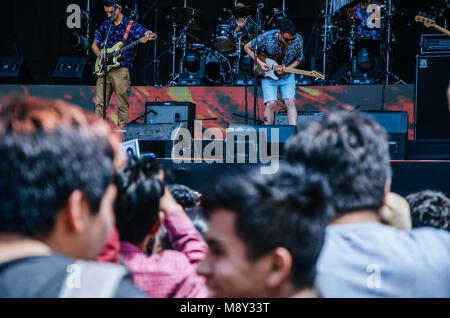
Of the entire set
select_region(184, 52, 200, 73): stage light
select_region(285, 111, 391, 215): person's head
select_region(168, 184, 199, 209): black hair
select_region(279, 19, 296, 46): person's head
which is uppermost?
select_region(279, 19, 296, 46): person's head

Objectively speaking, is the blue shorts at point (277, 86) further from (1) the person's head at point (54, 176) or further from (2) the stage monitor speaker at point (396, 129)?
(1) the person's head at point (54, 176)

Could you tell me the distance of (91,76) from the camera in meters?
8.38

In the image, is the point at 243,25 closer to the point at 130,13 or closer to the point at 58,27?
the point at 130,13

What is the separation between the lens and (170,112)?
661cm

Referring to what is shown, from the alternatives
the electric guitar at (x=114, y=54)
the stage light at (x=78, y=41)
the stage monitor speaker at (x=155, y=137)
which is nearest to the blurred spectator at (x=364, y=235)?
the stage monitor speaker at (x=155, y=137)

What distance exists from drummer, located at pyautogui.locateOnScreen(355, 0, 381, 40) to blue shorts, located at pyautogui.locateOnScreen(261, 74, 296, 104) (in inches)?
81.6

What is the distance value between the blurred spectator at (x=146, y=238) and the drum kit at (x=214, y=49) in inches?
265

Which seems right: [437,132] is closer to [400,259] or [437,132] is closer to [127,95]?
[127,95]

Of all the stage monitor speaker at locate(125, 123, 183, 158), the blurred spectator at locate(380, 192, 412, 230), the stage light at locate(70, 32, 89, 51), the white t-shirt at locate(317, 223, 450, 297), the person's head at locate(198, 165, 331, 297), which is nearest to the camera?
the person's head at locate(198, 165, 331, 297)

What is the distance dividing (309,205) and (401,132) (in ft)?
13.2

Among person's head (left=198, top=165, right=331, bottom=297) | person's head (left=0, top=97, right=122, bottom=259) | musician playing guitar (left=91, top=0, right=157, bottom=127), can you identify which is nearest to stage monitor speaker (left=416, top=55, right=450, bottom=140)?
musician playing guitar (left=91, top=0, right=157, bottom=127)

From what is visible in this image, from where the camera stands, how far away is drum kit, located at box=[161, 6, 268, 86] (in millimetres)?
8336

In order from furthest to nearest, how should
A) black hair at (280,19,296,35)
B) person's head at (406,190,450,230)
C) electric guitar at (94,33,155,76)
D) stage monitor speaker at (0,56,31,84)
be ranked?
stage monitor speaker at (0,56,31,84) < electric guitar at (94,33,155,76) < black hair at (280,19,296,35) < person's head at (406,190,450,230)

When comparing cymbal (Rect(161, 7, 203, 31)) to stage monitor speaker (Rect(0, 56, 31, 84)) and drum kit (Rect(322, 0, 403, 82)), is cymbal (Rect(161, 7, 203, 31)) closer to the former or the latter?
drum kit (Rect(322, 0, 403, 82))
